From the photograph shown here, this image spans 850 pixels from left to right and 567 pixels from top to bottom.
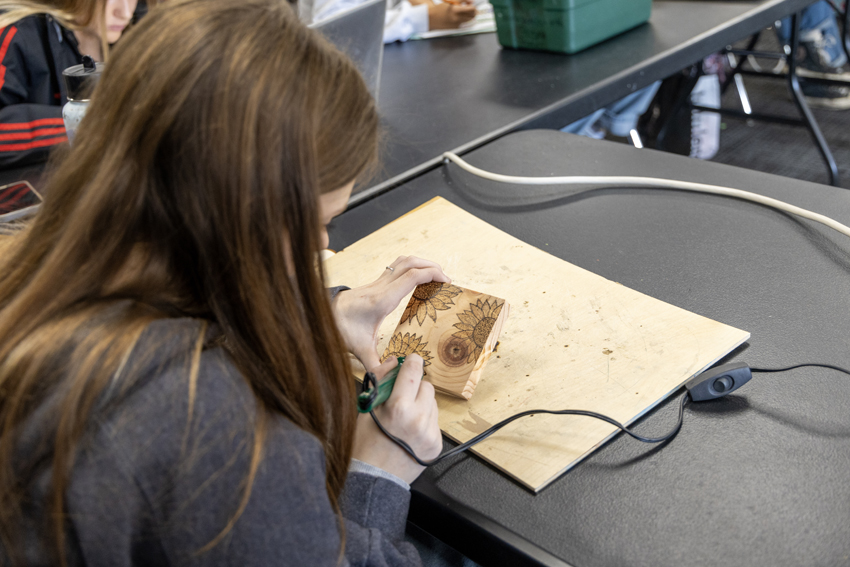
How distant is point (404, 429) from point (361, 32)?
83 cm

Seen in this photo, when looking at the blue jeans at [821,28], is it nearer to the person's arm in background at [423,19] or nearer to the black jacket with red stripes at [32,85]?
the person's arm in background at [423,19]

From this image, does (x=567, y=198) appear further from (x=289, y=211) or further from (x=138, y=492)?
(x=138, y=492)

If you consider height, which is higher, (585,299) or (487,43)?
(487,43)

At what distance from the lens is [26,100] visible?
1320mm

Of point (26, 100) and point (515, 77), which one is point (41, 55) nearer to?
point (26, 100)

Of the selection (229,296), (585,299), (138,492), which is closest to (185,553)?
(138,492)

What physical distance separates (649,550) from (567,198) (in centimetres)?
62

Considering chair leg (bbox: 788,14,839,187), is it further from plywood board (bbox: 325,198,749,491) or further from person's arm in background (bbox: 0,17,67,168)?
person's arm in background (bbox: 0,17,67,168)

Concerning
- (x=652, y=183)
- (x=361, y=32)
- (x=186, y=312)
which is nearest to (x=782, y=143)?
(x=652, y=183)

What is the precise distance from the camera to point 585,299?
2.59ft

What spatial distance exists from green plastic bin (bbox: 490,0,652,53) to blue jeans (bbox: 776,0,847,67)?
1590 mm

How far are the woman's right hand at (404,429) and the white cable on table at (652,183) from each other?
50 cm

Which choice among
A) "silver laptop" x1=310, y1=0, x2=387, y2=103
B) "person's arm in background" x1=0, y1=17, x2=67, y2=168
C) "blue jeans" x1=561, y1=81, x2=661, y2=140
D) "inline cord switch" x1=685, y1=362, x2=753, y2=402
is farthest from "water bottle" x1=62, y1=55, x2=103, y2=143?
"blue jeans" x1=561, y1=81, x2=661, y2=140

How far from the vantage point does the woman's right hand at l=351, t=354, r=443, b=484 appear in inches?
24.0
